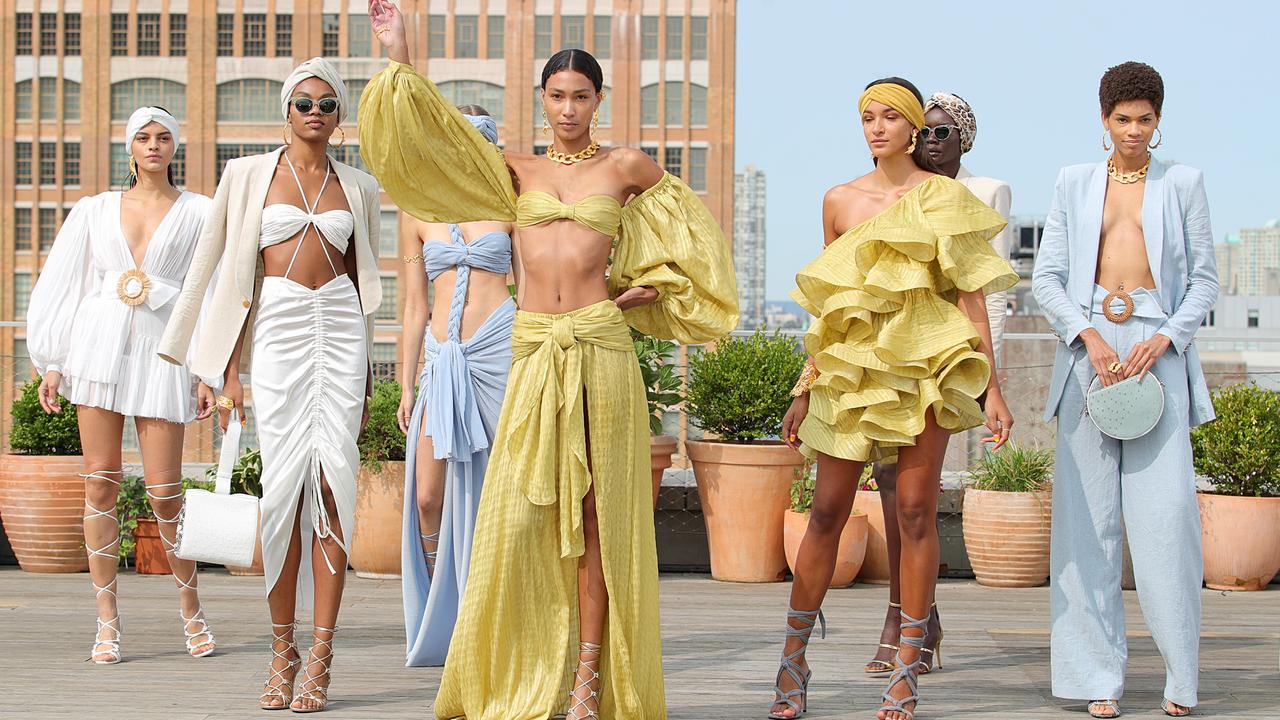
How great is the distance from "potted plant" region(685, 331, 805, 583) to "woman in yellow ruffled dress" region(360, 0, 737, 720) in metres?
2.97

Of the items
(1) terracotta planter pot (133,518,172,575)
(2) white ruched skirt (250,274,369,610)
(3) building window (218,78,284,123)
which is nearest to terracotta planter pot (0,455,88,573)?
(1) terracotta planter pot (133,518,172,575)

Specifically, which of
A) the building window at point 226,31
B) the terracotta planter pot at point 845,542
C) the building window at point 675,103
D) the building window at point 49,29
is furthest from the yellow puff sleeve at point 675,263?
the building window at point 49,29

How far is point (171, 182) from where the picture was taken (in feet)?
18.2

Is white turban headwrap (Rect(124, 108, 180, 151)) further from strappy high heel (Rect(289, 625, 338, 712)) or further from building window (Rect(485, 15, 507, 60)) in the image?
building window (Rect(485, 15, 507, 60))

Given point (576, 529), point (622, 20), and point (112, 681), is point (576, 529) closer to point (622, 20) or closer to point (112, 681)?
point (112, 681)

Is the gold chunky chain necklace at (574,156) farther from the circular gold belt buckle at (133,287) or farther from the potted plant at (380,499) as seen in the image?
the potted plant at (380,499)

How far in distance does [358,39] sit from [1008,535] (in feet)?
256

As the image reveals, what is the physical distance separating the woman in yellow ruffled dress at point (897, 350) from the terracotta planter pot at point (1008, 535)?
2.72 m

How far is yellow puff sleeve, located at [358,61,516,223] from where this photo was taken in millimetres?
3850

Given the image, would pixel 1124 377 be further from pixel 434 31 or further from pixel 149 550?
pixel 434 31

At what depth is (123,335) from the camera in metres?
5.41

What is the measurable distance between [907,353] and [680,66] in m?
77.9

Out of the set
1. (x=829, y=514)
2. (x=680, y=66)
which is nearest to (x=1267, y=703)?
(x=829, y=514)

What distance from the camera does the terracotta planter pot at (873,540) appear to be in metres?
7.12
